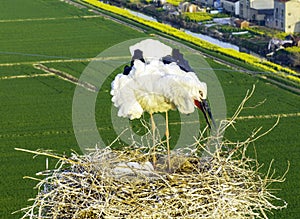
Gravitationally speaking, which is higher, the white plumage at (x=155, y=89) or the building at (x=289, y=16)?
the white plumage at (x=155, y=89)

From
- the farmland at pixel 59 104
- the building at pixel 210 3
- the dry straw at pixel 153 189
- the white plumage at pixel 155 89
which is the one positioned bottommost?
the building at pixel 210 3

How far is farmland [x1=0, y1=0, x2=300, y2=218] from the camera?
12.0m

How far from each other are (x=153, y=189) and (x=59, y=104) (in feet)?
41.8

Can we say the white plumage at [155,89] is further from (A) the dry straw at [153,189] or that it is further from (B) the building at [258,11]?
(B) the building at [258,11]

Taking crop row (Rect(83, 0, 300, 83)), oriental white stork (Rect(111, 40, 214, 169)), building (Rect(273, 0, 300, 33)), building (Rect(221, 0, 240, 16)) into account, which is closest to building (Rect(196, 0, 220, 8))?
building (Rect(221, 0, 240, 16))

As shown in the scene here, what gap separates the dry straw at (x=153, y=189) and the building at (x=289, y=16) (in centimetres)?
2405

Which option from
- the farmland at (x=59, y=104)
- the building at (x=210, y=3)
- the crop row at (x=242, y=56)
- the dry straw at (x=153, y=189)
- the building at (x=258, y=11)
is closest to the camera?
the dry straw at (x=153, y=189)

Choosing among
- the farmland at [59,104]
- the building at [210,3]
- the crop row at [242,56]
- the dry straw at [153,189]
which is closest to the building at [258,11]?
the building at [210,3]

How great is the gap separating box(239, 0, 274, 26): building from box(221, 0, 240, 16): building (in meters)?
0.63

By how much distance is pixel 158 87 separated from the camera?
3.70 meters

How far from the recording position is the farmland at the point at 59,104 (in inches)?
474

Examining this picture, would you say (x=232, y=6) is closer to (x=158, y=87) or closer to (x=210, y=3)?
(x=210, y=3)

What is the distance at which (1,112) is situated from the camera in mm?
15820

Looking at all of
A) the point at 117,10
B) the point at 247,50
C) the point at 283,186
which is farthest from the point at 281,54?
the point at 283,186
